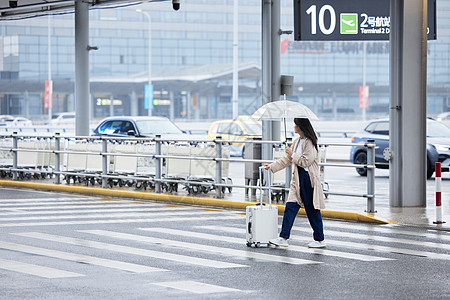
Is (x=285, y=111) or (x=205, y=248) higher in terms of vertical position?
(x=285, y=111)

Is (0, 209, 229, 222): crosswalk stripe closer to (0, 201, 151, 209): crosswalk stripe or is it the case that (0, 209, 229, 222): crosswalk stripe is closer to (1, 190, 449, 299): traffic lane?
(0, 201, 151, 209): crosswalk stripe

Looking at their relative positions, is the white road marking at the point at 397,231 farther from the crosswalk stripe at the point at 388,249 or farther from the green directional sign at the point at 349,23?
the green directional sign at the point at 349,23

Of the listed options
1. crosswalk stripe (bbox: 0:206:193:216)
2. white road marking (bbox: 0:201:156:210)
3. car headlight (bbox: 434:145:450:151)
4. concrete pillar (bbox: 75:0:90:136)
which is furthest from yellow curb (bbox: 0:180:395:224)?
car headlight (bbox: 434:145:450:151)

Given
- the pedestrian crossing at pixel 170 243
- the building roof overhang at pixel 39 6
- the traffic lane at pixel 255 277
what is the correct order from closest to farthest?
the traffic lane at pixel 255 277, the pedestrian crossing at pixel 170 243, the building roof overhang at pixel 39 6

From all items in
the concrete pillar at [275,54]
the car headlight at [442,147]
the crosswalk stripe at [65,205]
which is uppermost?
the concrete pillar at [275,54]

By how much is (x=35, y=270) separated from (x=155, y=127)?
2026 centimetres

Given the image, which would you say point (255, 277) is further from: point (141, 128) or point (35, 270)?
point (141, 128)

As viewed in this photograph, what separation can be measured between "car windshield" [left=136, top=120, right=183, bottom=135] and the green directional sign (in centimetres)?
1198

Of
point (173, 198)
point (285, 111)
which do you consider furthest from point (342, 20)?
point (285, 111)

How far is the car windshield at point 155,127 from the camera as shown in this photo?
29172 mm

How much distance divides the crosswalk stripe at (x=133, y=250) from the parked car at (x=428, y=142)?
1292 centimetres

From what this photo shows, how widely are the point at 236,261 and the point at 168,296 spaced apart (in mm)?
2403

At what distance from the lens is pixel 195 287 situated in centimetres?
839

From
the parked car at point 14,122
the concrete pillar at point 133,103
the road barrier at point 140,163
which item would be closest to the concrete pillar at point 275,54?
the road barrier at point 140,163
